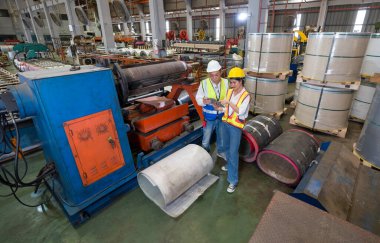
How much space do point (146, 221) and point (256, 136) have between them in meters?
2.18

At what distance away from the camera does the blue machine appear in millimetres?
2213

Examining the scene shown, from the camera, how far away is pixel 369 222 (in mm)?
2184

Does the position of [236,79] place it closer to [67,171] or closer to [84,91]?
[84,91]

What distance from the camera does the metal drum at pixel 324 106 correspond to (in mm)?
4340

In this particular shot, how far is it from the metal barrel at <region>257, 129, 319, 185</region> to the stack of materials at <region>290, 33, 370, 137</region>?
134 cm

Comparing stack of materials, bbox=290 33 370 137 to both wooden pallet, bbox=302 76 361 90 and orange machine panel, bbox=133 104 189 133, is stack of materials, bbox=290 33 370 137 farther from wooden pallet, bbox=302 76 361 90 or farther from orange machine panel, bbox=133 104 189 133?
orange machine panel, bbox=133 104 189 133

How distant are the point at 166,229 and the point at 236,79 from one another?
214 cm

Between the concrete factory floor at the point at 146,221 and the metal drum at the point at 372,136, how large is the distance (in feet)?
4.88

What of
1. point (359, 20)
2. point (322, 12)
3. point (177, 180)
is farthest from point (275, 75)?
point (359, 20)

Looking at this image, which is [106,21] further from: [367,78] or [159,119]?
[367,78]

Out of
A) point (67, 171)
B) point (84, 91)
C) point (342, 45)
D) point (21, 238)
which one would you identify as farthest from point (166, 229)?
point (342, 45)

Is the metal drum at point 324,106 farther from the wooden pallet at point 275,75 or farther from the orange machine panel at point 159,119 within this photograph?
the orange machine panel at point 159,119

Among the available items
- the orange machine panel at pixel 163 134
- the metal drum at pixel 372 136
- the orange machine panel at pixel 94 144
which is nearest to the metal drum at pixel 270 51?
the metal drum at pixel 372 136

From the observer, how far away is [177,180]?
9.08ft
